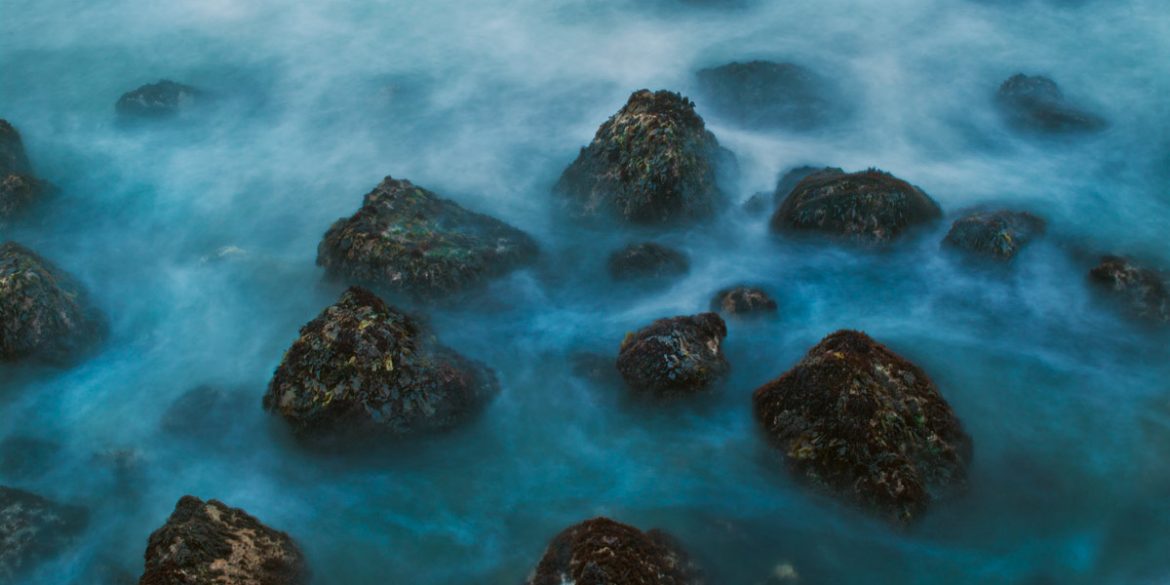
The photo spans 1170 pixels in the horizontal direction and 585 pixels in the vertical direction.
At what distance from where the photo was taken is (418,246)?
13539mm

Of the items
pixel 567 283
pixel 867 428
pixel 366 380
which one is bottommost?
pixel 366 380

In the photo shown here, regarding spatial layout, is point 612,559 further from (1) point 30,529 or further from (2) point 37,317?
(2) point 37,317

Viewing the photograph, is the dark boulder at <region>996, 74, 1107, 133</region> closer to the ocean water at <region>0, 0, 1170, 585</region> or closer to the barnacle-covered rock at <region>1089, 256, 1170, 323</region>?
the ocean water at <region>0, 0, 1170, 585</region>

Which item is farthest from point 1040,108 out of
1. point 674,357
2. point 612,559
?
point 612,559

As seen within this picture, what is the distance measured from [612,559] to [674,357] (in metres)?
3.31

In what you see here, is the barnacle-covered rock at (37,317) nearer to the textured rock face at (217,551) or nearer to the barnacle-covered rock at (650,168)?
the textured rock face at (217,551)

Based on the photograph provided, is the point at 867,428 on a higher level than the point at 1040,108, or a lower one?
lower

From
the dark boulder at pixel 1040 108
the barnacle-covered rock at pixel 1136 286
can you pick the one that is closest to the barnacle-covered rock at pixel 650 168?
the barnacle-covered rock at pixel 1136 286

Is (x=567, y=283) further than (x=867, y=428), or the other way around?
(x=567, y=283)

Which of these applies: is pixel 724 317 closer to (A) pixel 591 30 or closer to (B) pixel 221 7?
(A) pixel 591 30

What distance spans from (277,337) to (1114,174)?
49.9 ft

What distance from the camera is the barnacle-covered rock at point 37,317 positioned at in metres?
12.7

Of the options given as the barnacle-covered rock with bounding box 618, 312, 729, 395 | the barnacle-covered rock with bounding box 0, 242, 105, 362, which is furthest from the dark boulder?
the barnacle-covered rock with bounding box 0, 242, 105, 362

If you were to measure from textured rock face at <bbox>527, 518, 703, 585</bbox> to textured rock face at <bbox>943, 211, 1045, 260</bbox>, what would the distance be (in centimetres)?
760
